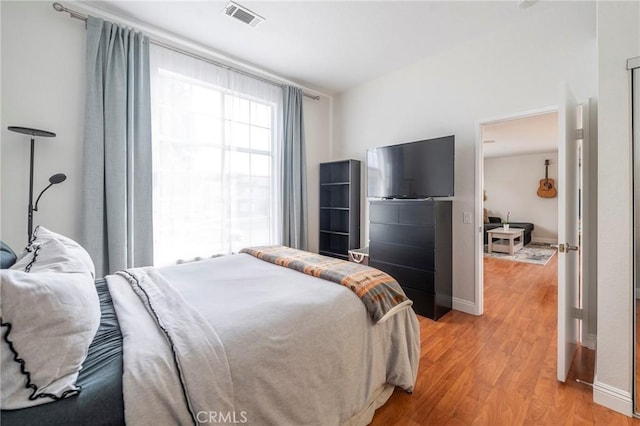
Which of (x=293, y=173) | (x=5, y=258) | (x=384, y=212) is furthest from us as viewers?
(x=293, y=173)

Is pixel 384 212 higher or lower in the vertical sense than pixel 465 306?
higher

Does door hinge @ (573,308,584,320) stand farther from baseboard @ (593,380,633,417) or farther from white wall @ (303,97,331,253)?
white wall @ (303,97,331,253)

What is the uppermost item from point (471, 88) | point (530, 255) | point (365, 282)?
point (471, 88)

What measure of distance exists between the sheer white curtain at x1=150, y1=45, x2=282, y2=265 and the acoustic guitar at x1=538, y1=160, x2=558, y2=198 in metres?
7.48

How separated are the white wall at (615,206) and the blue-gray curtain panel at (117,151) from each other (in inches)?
137

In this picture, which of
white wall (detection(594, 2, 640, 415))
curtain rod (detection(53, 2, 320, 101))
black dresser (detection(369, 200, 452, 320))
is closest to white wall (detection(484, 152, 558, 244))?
black dresser (detection(369, 200, 452, 320))

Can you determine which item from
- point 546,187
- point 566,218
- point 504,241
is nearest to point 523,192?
point 546,187

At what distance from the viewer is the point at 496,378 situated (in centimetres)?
183

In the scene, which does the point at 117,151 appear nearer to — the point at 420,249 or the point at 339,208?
the point at 339,208

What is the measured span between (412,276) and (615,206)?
66.5 inches

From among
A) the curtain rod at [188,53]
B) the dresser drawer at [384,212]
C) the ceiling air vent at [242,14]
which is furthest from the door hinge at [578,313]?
the curtain rod at [188,53]

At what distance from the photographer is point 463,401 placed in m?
1.62

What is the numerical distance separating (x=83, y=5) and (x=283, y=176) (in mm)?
2439

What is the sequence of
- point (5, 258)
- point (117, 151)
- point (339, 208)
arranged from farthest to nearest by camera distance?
point (339, 208) < point (117, 151) < point (5, 258)
